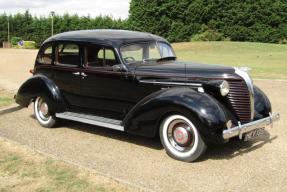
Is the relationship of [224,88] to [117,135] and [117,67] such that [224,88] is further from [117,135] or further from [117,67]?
[117,135]

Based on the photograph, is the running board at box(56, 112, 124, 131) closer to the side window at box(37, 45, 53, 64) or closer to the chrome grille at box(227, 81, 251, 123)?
the side window at box(37, 45, 53, 64)

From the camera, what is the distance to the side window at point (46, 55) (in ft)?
27.0

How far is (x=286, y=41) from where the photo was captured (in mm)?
36125

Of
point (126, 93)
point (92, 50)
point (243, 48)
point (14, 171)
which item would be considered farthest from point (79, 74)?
point (243, 48)

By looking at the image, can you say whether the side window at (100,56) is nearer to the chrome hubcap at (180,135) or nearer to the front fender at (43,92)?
the front fender at (43,92)

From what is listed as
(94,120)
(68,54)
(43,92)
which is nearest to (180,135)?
(94,120)

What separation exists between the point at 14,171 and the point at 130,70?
7.67 feet

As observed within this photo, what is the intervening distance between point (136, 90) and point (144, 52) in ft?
2.85

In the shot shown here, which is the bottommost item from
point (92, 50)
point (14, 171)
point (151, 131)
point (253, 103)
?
point (14, 171)

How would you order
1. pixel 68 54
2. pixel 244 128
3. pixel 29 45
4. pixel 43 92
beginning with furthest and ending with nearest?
pixel 29 45 < pixel 43 92 < pixel 68 54 < pixel 244 128

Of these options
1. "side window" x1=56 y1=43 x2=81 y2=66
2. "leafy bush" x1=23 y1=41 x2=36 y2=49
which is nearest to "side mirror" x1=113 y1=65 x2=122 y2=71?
"side window" x1=56 y1=43 x2=81 y2=66

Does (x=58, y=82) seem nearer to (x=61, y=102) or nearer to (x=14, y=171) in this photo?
(x=61, y=102)

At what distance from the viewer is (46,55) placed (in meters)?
8.31

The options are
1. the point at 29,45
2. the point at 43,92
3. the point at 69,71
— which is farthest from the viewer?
the point at 29,45
